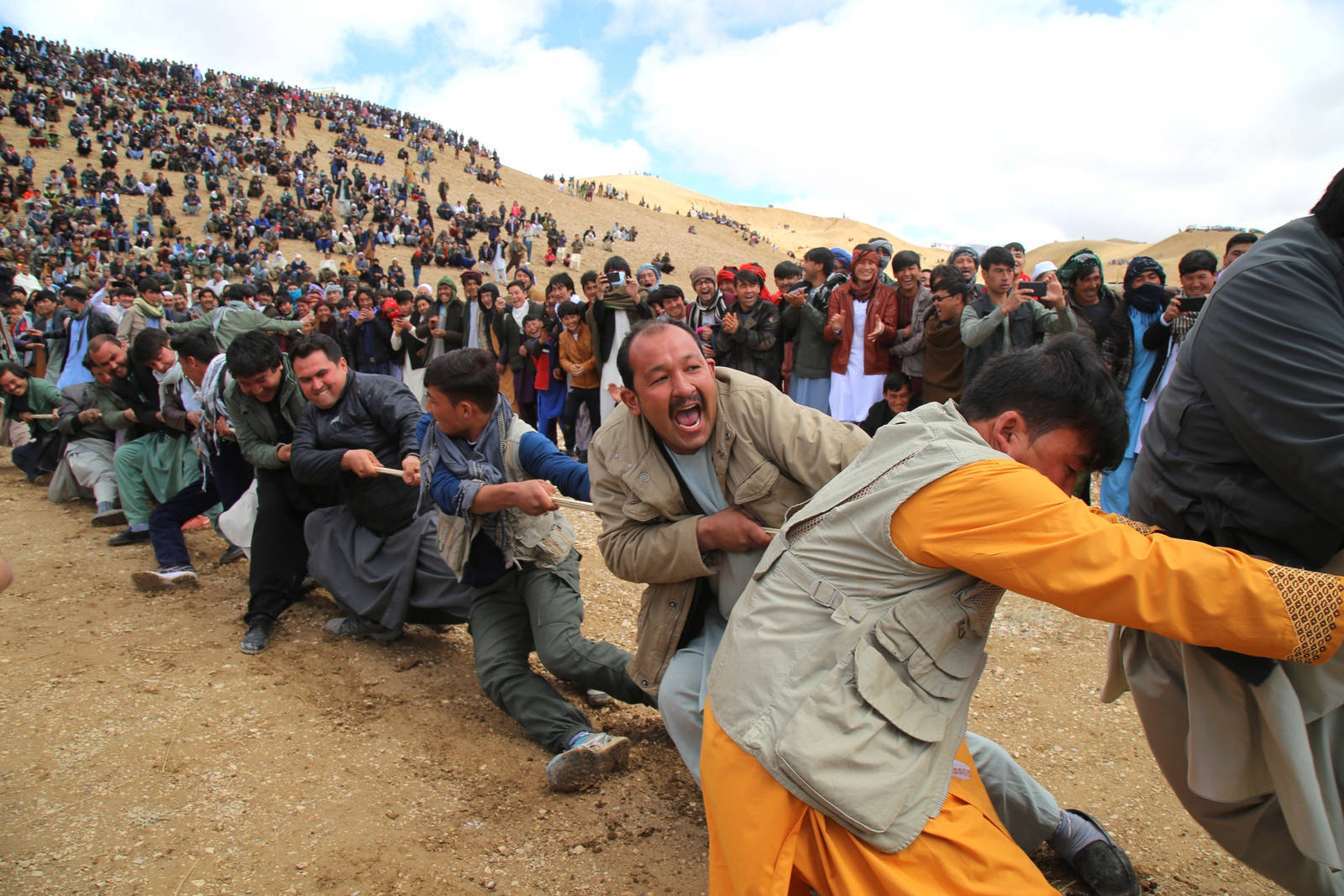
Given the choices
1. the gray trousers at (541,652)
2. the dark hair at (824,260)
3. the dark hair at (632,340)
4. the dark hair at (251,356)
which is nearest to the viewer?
the dark hair at (632,340)

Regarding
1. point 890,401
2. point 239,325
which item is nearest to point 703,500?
point 890,401

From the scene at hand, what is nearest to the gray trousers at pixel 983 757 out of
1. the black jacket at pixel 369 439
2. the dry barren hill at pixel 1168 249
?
the black jacket at pixel 369 439

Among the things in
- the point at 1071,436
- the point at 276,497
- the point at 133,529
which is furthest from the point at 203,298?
the point at 1071,436

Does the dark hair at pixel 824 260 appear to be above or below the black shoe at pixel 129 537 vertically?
above

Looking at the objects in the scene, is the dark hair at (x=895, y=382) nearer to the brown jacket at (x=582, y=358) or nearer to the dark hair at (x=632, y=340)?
the brown jacket at (x=582, y=358)

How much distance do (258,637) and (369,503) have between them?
93cm

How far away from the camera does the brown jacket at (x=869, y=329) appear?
6.14 meters

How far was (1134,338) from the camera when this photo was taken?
5391 millimetres

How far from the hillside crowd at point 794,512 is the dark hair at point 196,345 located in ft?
0.15

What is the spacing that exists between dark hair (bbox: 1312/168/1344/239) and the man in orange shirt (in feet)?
2.03

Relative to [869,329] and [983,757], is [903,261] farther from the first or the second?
[983,757]

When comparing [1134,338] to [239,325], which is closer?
[1134,338]

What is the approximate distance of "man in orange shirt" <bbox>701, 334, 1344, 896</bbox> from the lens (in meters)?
1.32

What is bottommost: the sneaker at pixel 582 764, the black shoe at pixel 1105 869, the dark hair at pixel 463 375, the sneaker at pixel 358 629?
the sneaker at pixel 358 629
